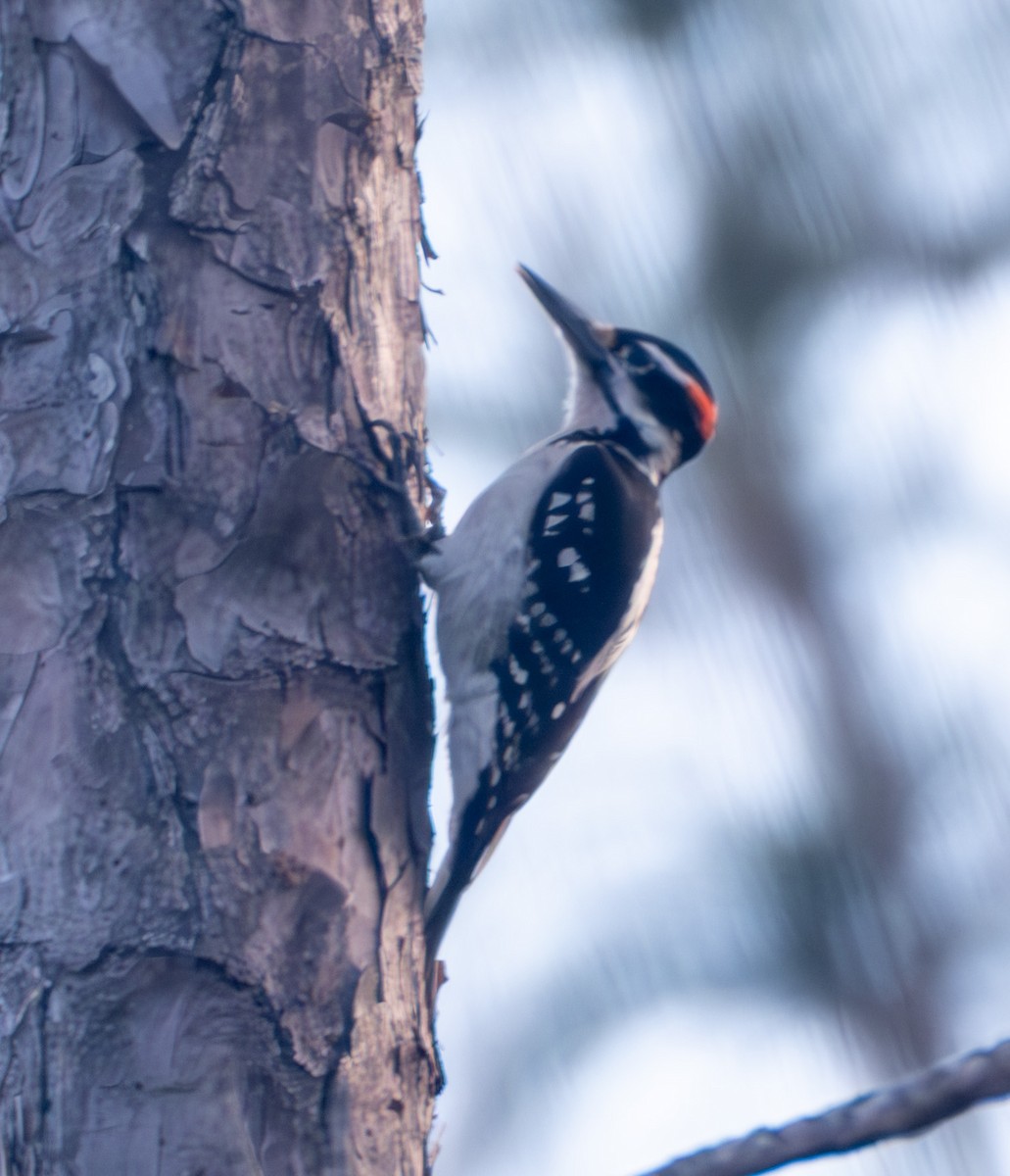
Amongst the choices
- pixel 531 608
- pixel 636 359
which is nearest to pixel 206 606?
pixel 531 608

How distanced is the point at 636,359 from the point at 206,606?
2.23 metres

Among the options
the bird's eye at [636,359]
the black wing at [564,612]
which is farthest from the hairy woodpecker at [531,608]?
the bird's eye at [636,359]

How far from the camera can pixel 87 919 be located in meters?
2.03

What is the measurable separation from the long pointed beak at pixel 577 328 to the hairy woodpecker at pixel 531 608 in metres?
0.36

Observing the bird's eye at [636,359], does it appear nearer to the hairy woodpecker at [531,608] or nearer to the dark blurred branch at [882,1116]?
the hairy woodpecker at [531,608]

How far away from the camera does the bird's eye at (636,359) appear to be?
4191 millimetres

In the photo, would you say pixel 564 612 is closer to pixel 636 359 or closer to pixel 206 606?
pixel 636 359

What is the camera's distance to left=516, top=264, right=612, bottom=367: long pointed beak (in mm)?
4238

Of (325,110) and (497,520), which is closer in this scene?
(325,110)

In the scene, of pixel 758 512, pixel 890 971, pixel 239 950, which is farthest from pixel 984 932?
pixel 239 950

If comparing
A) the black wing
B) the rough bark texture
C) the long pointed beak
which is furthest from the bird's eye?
the rough bark texture

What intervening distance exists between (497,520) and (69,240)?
4.46ft

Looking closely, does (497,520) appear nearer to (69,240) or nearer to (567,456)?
(567,456)

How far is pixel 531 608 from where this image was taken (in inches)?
135
